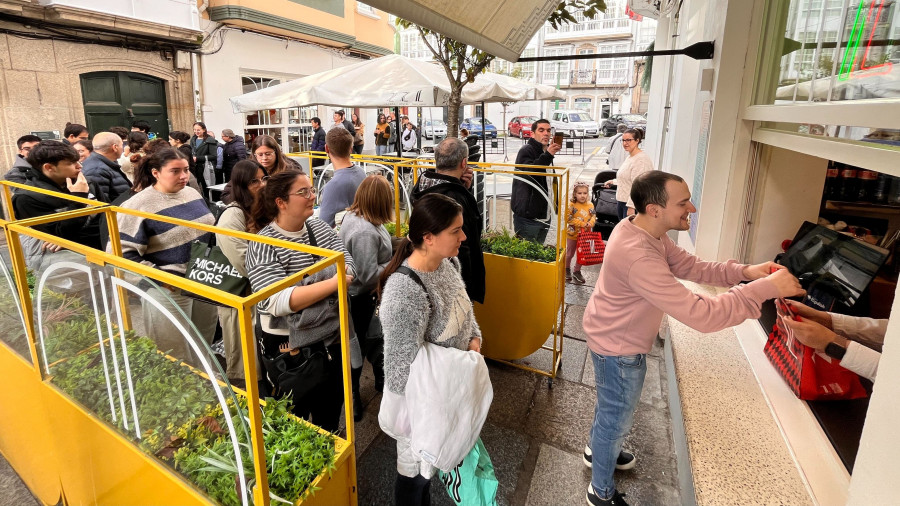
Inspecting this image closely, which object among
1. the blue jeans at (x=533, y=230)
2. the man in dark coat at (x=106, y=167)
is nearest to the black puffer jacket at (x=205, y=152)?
the man in dark coat at (x=106, y=167)

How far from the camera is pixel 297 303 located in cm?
214

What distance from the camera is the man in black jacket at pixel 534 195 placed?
14.3ft

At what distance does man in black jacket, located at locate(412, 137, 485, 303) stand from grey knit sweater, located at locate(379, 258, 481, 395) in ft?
3.90

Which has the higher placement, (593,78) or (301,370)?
(593,78)

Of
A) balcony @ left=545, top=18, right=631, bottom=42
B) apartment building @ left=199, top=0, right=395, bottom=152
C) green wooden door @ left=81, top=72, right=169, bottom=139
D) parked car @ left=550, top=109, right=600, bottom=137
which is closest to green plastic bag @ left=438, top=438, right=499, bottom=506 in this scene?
apartment building @ left=199, top=0, right=395, bottom=152

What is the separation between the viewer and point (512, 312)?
4027 mm

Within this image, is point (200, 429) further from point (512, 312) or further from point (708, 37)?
point (708, 37)

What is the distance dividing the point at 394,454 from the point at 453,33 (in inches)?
100

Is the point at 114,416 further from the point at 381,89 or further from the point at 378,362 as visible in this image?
the point at 381,89

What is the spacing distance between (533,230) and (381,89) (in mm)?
2996

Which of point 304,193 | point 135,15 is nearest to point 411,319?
point 304,193

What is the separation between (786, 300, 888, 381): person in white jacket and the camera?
5.53ft

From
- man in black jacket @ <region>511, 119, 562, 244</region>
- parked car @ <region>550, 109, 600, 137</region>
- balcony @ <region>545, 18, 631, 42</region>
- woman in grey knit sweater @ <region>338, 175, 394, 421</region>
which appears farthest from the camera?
balcony @ <region>545, 18, 631, 42</region>

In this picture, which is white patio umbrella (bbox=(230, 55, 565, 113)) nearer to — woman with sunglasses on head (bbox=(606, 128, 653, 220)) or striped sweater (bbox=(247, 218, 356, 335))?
woman with sunglasses on head (bbox=(606, 128, 653, 220))
